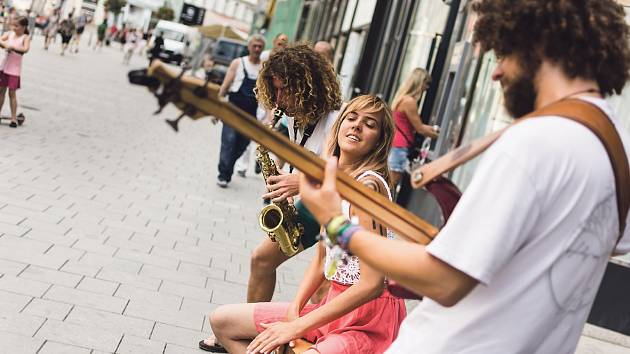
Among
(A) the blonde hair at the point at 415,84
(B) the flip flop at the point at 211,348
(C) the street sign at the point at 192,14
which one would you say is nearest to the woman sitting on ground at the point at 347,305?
(B) the flip flop at the point at 211,348

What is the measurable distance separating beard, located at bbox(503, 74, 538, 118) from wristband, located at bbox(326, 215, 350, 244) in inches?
16.8

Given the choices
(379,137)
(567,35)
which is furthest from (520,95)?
(379,137)

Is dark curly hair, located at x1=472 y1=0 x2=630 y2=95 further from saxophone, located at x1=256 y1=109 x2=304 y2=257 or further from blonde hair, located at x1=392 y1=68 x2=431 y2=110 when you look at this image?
blonde hair, located at x1=392 y1=68 x2=431 y2=110

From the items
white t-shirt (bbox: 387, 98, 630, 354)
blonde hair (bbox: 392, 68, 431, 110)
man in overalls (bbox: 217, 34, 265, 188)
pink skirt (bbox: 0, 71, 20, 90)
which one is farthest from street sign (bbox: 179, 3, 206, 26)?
white t-shirt (bbox: 387, 98, 630, 354)

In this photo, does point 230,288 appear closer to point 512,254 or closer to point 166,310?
point 166,310

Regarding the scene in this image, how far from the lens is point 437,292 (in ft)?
5.74

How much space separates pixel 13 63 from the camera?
37.3 ft

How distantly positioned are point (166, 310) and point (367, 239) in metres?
3.63

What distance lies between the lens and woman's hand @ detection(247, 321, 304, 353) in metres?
3.09

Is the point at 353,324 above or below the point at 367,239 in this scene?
below

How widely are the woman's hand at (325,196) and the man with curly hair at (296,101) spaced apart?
2488mm

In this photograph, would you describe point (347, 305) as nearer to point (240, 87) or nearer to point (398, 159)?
point (398, 159)

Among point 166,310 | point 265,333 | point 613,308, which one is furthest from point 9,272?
point 613,308

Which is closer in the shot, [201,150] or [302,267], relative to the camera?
[302,267]
